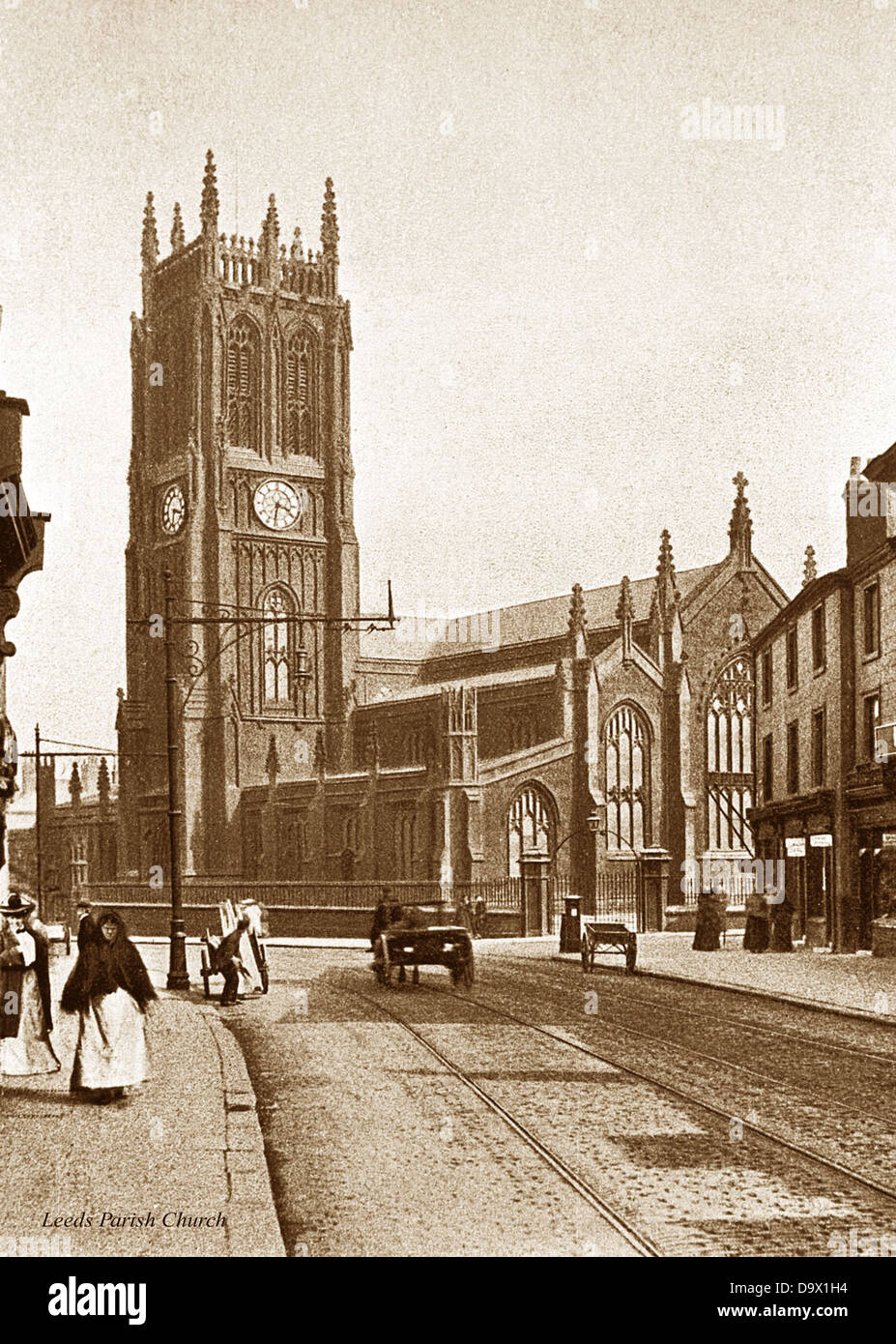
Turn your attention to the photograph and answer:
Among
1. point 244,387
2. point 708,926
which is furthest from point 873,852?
point 244,387

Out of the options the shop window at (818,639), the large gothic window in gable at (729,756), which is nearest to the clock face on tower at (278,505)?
the large gothic window in gable at (729,756)

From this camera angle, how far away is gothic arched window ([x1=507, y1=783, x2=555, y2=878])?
65938mm

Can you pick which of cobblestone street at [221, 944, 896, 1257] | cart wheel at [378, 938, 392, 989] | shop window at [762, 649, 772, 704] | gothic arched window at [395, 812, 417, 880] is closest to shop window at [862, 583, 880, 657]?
shop window at [762, 649, 772, 704]

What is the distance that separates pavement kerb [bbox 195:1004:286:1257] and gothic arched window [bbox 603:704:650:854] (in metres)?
52.6

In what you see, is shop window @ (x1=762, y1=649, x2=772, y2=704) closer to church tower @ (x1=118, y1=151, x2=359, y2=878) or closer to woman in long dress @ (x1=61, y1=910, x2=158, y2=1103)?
church tower @ (x1=118, y1=151, x2=359, y2=878)

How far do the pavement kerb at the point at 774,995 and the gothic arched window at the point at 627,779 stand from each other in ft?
118

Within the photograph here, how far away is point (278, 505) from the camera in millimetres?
77125

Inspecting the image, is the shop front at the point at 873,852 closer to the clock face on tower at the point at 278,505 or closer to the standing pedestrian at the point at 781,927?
the standing pedestrian at the point at 781,927

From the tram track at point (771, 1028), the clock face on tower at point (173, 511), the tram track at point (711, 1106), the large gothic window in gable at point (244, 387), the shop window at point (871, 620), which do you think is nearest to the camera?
the tram track at point (711, 1106)

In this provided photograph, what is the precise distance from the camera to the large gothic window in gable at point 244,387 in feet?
182

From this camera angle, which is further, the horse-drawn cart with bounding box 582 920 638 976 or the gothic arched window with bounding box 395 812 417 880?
the gothic arched window with bounding box 395 812 417 880

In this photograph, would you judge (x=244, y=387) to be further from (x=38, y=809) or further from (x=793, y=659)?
(x=38, y=809)
